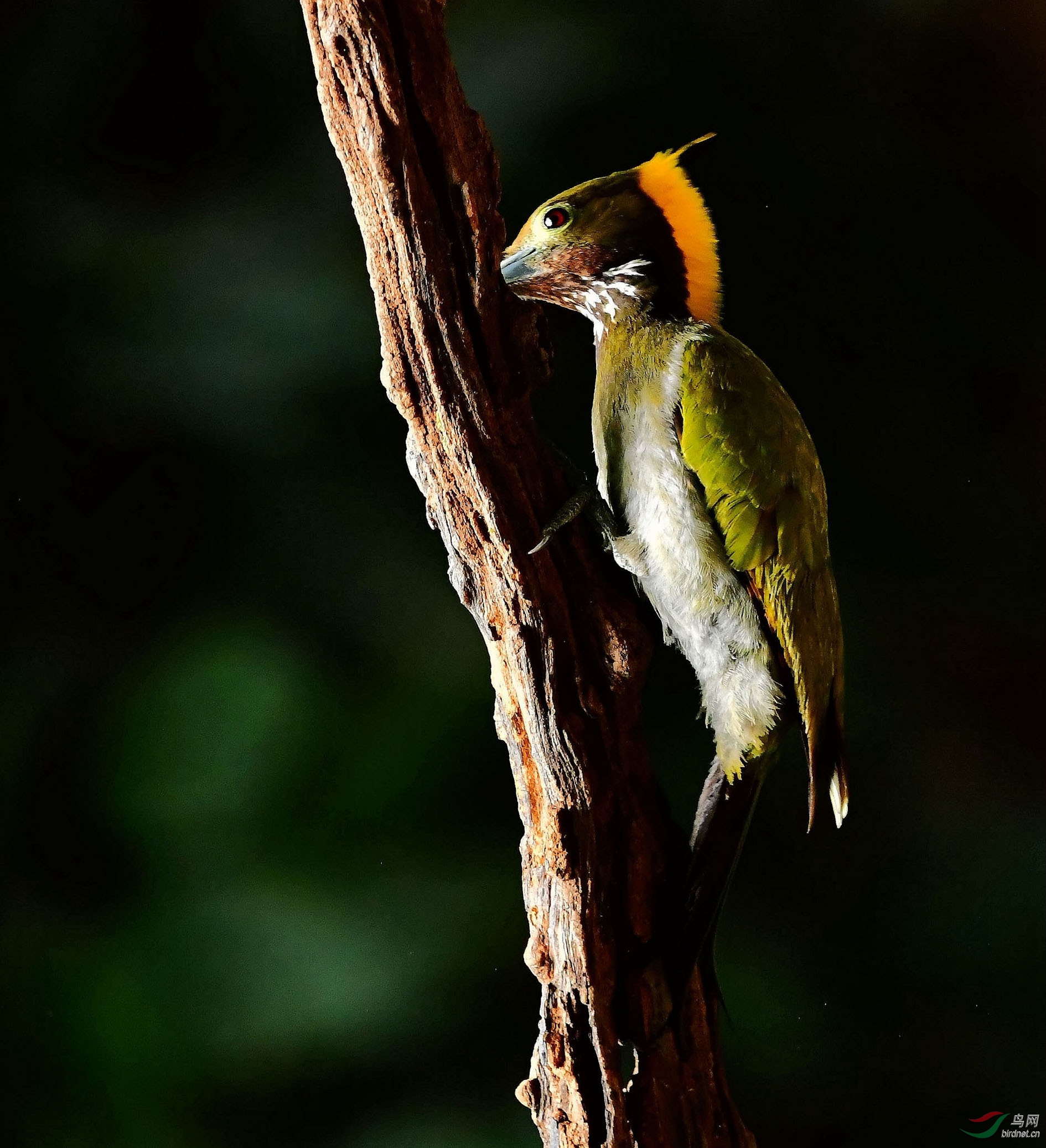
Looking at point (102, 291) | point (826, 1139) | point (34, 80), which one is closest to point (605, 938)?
point (826, 1139)

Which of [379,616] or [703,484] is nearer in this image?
[703,484]

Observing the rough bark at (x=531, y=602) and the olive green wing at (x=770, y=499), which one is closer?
the rough bark at (x=531, y=602)

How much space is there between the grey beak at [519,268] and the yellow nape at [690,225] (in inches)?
6.3

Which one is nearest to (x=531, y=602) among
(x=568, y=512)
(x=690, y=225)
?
(x=568, y=512)

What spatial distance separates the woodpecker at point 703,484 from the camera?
118 centimetres

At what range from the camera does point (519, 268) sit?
1.24 m

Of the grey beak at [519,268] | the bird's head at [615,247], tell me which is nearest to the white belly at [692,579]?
the bird's head at [615,247]

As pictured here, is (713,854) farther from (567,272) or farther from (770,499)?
(567,272)

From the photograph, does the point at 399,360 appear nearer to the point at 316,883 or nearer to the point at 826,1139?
the point at 316,883

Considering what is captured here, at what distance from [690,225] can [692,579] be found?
1.49 ft

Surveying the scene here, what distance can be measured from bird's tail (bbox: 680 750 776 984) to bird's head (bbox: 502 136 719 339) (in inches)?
23.5

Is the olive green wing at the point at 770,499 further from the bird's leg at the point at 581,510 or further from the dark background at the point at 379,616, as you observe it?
the dark background at the point at 379,616

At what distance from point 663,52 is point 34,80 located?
39.5 inches

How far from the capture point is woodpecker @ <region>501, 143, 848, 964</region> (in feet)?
3.86
